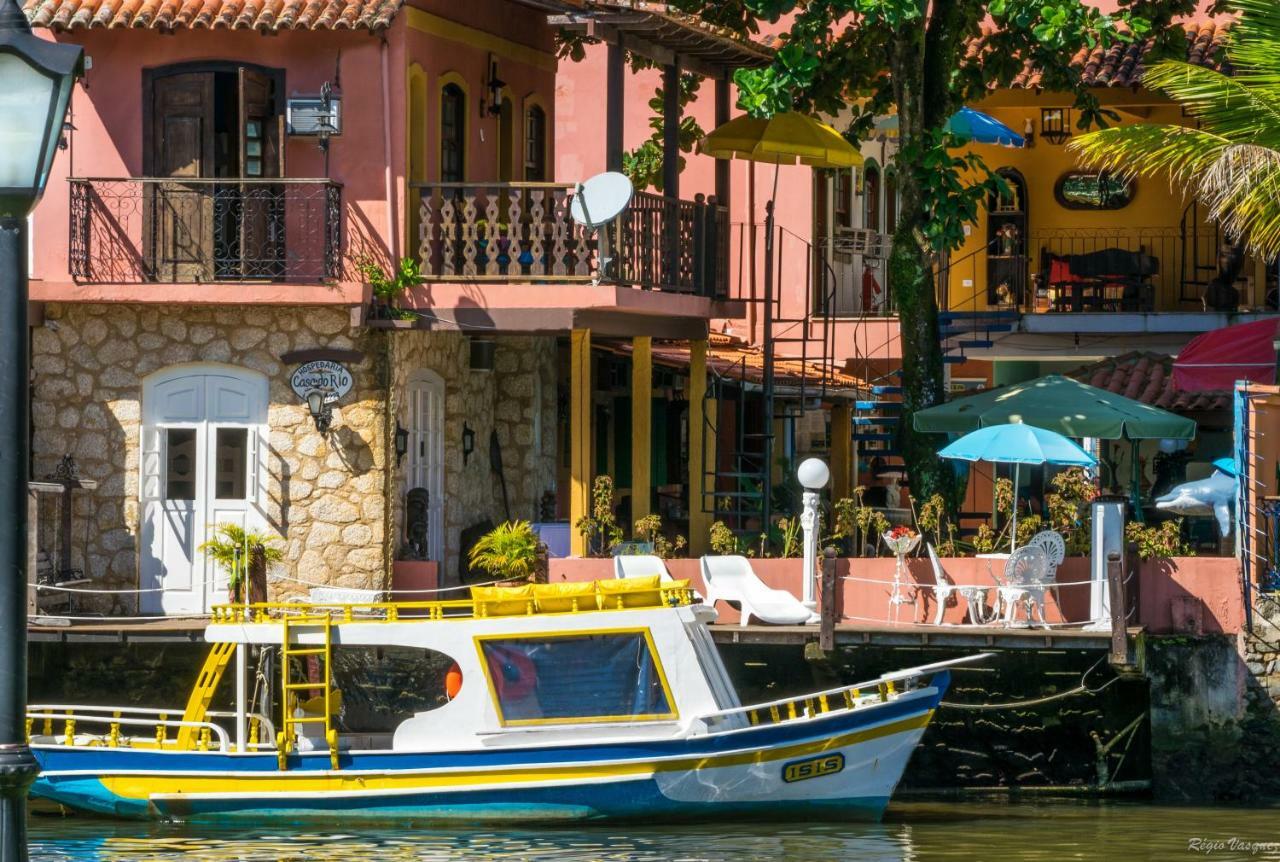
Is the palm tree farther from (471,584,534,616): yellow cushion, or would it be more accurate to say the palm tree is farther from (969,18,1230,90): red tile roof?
(471,584,534,616): yellow cushion

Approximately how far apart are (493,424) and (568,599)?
23.8ft

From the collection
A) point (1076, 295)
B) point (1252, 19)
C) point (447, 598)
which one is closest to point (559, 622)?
point (447, 598)

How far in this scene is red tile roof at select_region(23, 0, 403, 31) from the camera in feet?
68.3

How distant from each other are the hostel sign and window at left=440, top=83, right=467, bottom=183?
8.20 feet

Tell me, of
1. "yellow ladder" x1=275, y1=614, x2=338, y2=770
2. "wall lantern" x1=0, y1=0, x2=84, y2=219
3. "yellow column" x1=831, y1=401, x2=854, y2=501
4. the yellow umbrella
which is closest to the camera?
"wall lantern" x1=0, y1=0, x2=84, y2=219

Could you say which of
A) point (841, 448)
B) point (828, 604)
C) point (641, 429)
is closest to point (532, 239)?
point (641, 429)

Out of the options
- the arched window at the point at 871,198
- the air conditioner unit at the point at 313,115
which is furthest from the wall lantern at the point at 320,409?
the arched window at the point at 871,198

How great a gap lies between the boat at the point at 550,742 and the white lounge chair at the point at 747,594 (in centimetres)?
214

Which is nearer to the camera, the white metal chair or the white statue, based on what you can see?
the white metal chair

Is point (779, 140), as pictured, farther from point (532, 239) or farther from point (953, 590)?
point (953, 590)

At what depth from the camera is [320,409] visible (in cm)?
2125

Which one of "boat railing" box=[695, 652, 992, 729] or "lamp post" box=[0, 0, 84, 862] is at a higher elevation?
"lamp post" box=[0, 0, 84, 862]

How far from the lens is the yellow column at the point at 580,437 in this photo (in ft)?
69.2

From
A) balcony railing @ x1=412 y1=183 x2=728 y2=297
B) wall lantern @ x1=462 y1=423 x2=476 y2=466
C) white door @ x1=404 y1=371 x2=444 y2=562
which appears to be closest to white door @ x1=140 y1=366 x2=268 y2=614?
white door @ x1=404 y1=371 x2=444 y2=562
